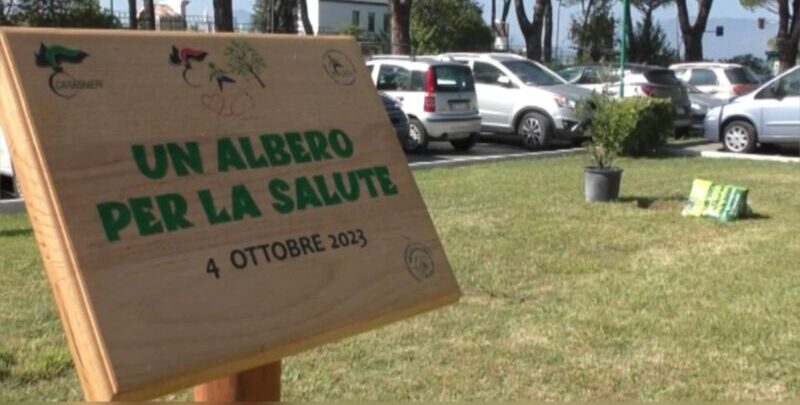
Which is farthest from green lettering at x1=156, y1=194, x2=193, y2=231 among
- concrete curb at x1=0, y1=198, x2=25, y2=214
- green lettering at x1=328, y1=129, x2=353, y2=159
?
concrete curb at x1=0, y1=198, x2=25, y2=214

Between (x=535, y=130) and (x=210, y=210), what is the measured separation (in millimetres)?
16426

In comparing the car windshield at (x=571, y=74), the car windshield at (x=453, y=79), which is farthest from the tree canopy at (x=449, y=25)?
the car windshield at (x=453, y=79)

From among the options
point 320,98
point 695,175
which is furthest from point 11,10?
point 320,98

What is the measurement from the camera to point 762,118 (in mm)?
17312

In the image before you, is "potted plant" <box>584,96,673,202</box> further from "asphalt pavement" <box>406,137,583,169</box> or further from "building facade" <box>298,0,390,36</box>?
"building facade" <box>298,0,390,36</box>

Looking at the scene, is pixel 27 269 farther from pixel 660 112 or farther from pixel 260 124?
pixel 660 112

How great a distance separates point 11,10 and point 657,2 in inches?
1453

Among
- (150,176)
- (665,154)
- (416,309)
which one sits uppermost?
(150,176)

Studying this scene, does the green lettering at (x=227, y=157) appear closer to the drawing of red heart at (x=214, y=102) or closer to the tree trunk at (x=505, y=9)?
the drawing of red heart at (x=214, y=102)

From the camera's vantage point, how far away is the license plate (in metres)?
17.1

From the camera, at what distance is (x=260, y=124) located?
226cm

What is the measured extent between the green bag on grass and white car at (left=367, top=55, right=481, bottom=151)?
7.36 m

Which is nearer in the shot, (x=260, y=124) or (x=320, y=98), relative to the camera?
(x=260, y=124)

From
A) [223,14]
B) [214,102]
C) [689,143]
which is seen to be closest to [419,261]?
[214,102]
